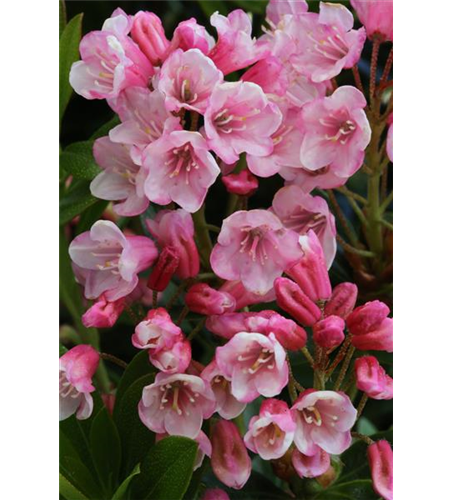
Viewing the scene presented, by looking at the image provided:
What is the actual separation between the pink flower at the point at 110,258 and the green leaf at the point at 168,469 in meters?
0.15

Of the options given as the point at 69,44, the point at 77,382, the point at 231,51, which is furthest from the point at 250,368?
the point at 69,44

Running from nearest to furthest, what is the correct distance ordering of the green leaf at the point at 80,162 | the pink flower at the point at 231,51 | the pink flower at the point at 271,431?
the pink flower at the point at 271,431, the pink flower at the point at 231,51, the green leaf at the point at 80,162

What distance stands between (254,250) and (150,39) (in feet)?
0.73

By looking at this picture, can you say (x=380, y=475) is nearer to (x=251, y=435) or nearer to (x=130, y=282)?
(x=251, y=435)

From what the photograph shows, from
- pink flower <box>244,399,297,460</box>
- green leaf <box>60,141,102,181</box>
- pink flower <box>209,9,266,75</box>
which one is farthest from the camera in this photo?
green leaf <box>60,141,102,181</box>

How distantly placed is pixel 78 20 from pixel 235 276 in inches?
15.3

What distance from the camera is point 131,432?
36.0 inches

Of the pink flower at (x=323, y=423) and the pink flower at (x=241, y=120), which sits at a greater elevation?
the pink flower at (x=241, y=120)

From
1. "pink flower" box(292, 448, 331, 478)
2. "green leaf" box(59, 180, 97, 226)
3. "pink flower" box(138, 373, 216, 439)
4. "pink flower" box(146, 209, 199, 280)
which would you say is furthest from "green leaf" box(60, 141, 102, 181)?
"pink flower" box(292, 448, 331, 478)

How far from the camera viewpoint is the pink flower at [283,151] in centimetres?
85

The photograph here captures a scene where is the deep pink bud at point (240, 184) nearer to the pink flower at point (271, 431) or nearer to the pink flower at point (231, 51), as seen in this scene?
the pink flower at point (231, 51)

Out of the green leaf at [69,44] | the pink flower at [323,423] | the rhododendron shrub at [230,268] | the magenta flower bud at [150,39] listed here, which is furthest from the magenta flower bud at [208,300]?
the green leaf at [69,44]

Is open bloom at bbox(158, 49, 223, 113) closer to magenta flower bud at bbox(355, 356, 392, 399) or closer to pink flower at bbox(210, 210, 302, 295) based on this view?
pink flower at bbox(210, 210, 302, 295)

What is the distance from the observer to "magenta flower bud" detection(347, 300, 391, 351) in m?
0.79
